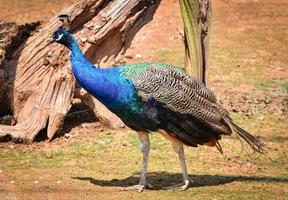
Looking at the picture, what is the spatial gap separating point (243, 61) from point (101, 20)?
3314 mm

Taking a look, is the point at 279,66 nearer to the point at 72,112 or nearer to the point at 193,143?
the point at 72,112

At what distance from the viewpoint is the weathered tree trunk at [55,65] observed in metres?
7.83

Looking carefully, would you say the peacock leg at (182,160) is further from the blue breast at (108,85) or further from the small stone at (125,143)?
the small stone at (125,143)

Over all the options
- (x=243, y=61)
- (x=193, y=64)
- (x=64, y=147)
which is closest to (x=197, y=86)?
(x=193, y=64)

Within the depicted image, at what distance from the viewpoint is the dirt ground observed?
6395 mm

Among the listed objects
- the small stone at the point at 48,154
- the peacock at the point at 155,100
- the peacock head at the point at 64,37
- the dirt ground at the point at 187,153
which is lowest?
the dirt ground at the point at 187,153

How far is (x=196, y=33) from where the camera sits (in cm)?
771

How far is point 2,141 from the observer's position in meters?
7.77

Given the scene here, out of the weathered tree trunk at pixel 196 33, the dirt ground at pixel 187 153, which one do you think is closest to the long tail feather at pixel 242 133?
the dirt ground at pixel 187 153

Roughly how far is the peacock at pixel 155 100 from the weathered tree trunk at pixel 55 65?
154 centimetres

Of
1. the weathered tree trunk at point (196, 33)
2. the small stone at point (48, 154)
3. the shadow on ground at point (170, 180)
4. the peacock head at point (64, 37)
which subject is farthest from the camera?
the weathered tree trunk at point (196, 33)

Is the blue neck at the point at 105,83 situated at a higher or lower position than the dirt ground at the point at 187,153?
higher

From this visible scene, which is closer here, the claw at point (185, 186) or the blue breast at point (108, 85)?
the blue breast at point (108, 85)

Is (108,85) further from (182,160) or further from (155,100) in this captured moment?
(182,160)
